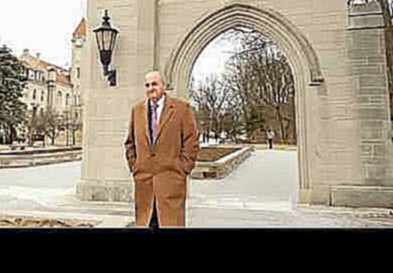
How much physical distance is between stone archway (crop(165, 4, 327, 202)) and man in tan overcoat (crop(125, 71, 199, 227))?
269cm

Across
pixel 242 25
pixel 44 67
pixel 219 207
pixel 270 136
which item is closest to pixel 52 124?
pixel 270 136

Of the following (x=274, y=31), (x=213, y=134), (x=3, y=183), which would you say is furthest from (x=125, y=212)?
(x=213, y=134)

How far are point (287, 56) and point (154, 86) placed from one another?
116 inches

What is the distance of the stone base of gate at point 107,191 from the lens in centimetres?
459

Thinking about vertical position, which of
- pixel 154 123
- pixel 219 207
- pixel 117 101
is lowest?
pixel 219 207

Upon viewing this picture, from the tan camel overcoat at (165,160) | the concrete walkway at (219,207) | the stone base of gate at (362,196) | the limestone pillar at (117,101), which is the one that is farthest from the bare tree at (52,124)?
the tan camel overcoat at (165,160)

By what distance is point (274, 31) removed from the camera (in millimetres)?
4523

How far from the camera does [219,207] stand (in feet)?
14.4

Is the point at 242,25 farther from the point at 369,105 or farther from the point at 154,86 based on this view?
the point at 154,86

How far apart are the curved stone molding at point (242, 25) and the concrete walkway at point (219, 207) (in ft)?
4.93

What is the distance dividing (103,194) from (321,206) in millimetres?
2552

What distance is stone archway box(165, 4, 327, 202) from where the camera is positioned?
4.37 metres

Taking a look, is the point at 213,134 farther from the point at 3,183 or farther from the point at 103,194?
the point at 103,194

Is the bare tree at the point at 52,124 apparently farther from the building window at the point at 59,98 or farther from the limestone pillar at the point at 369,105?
the limestone pillar at the point at 369,105
